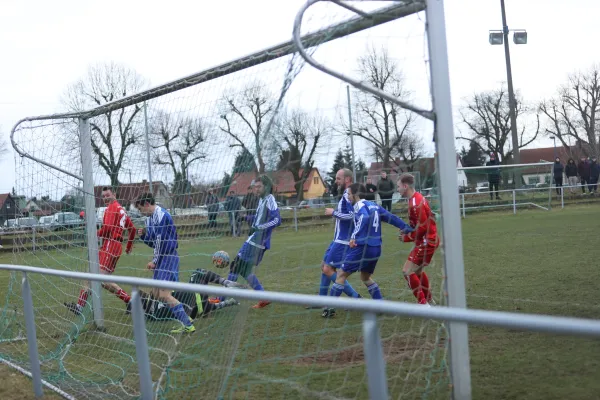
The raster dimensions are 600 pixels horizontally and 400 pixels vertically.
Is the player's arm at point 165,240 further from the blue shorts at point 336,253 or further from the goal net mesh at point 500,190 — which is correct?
the goal net mesh at point 500,190

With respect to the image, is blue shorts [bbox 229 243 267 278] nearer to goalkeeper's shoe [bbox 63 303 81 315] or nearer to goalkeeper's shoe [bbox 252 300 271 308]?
goalkeeper's shoe [bbox 252 300 271 308]

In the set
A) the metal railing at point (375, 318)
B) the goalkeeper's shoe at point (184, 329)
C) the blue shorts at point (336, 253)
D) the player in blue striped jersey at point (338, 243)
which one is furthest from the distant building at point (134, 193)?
the metal railing at point (375, 318)

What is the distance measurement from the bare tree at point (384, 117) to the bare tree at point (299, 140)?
28cm

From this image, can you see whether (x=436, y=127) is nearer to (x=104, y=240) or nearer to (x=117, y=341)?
(x=117, y=341)

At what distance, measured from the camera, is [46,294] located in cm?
790

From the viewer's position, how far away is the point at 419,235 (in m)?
5.23

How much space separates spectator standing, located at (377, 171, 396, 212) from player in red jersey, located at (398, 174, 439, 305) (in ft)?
0.25

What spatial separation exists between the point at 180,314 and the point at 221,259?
3.12 ft

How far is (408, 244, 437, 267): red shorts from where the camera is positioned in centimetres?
512

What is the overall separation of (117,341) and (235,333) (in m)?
2.18

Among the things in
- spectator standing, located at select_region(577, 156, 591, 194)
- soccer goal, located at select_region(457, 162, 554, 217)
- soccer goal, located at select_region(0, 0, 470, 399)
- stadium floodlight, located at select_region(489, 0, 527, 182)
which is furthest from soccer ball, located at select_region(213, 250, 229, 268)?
spectator standing, located at select_region(577, 156, 591, 194)

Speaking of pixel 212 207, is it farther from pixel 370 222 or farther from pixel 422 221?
pixel 422 221

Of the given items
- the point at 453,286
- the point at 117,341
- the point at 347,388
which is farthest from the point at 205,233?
the point at 453,286

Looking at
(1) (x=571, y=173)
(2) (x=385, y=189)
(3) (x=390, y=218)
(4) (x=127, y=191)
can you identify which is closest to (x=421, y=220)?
(2) (x=385, y=189)
